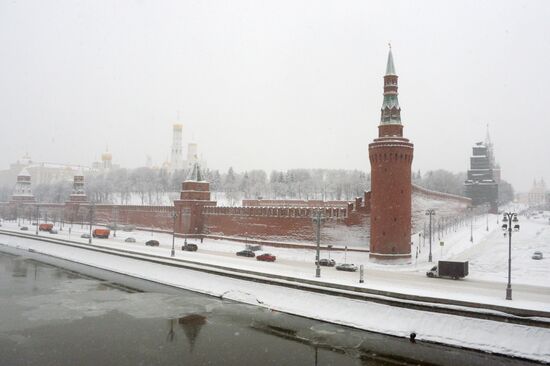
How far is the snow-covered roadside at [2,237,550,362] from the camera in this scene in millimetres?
18344

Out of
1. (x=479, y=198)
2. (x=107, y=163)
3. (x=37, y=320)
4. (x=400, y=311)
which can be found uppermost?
(x=107, y=163)

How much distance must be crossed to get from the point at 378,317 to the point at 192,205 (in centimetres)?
3557

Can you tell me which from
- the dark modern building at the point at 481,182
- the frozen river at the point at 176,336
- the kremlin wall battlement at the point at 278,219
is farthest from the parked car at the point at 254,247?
the dark modern building at the point at 481,182

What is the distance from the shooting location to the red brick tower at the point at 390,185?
3634cm

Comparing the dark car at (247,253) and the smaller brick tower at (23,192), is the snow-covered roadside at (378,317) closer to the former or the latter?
the dark car at (247,253)

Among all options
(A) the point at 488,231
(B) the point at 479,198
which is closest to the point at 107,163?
(B) the point at 479,198

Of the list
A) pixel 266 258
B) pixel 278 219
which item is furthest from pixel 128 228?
pixel 266 258

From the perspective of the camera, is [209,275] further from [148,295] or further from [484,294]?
[484,294]

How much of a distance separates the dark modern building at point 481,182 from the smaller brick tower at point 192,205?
198 ft

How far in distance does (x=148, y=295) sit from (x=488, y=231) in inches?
1734

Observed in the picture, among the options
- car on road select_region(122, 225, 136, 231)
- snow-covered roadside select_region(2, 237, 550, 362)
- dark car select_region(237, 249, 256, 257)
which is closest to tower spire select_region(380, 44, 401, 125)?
dark car select_region(237, 249, 256, 257)

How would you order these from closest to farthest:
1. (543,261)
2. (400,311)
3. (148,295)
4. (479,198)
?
1. (400,311)
2. (148,295)
3. (543,261)
4. (479,198)

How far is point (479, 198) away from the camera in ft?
306

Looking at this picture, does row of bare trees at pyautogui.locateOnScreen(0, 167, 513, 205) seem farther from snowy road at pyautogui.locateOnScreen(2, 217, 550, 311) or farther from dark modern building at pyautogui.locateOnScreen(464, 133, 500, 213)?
snowy road at pyautogui.locateOnScreen(2, 217, 550, 311)
